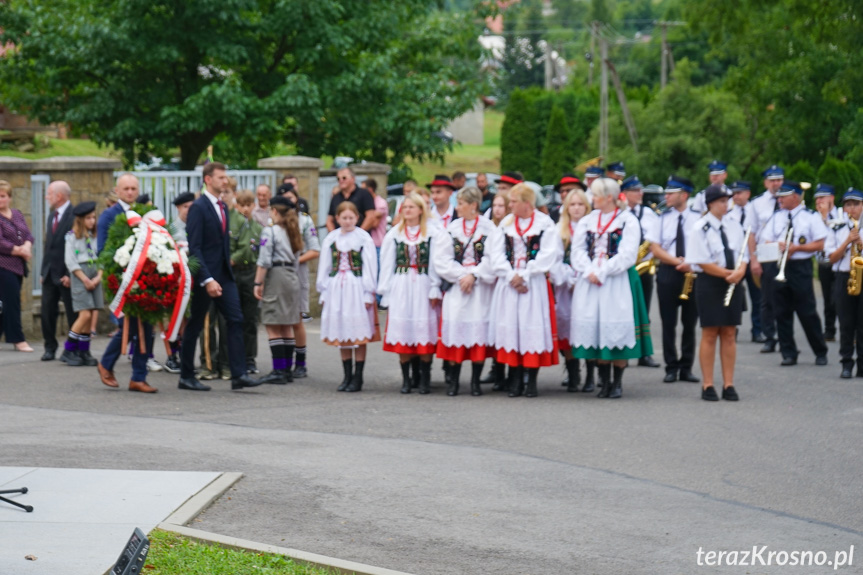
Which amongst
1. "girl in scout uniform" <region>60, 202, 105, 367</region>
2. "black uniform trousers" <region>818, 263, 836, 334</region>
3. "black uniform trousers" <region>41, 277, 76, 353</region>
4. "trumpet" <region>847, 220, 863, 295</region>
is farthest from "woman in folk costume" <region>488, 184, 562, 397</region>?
"black uniform trousers" <region>818, 263, 836, 334</region>

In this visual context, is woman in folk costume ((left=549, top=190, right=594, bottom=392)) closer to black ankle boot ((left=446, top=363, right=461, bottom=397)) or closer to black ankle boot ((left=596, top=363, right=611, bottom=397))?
black ankle boot ((left=596, top=363, right=611, bottom=397))

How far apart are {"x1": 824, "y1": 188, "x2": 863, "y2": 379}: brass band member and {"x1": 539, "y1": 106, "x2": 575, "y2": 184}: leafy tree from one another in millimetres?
38877

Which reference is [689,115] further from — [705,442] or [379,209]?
[705,442]

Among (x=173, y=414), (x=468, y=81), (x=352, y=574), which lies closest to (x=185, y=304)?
(x=173, y=414)

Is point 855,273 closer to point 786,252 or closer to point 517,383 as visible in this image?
point 786,252

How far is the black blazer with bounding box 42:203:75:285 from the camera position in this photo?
13484 mm

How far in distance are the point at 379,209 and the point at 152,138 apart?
19.4ft

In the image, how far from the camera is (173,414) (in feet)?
34.6

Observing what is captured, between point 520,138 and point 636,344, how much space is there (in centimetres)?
4522

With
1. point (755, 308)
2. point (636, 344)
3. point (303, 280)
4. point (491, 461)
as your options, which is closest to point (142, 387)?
point (303, 280)

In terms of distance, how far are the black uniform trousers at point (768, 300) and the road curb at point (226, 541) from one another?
9.68 meters

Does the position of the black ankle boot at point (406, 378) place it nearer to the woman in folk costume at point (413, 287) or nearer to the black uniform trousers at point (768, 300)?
the woman in folk costume at point (413, 287)

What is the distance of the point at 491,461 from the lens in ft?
28.9

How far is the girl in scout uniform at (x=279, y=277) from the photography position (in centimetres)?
1235
